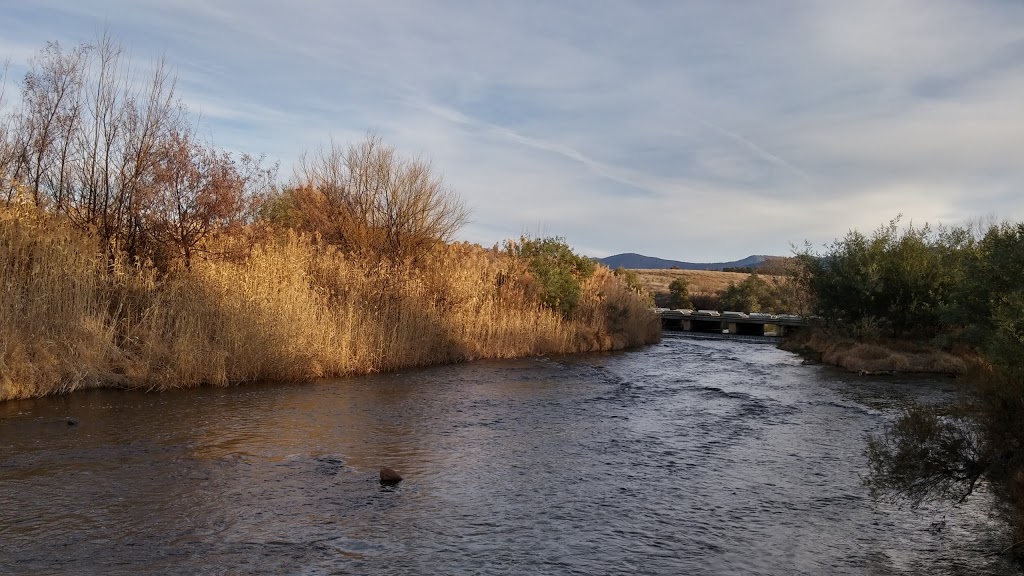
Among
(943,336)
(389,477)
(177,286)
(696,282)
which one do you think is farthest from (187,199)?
(696,282)

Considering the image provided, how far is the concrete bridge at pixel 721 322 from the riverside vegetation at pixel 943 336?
35.9 feet

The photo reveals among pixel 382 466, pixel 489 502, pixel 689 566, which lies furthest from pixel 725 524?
pixel 382 466

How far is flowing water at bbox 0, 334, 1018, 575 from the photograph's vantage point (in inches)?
212

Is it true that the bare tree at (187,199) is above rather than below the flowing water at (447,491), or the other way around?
above

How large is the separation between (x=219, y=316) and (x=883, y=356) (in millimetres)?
18947

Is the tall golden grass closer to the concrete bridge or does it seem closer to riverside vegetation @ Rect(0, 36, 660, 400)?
riverside vegetation @ Rect(0, 36, 660, 400)

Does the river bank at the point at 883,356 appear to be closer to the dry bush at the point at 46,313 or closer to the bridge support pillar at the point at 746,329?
the bridge support pillar at the point at 746,329

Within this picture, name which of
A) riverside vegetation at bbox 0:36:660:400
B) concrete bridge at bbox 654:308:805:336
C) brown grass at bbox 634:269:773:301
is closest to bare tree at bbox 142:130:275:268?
riverside vegetation at bbox 0:36:660:400

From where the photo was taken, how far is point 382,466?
26.3 ft

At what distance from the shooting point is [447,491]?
7137mm

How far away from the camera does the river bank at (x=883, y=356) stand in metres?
20.4

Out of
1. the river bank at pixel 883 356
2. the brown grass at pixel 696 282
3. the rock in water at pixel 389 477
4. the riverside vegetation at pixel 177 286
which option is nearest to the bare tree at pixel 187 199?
the riverside vegetation at pixel 177 286

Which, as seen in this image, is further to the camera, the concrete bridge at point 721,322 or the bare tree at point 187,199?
the concrete bridge at point 721,322

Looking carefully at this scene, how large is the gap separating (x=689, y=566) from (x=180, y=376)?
10.4 m
